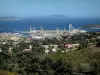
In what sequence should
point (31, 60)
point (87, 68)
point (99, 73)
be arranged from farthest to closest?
1. point (31, 60)
2. point (87, 68)
3. point (99, 73)

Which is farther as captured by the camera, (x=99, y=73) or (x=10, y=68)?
(x=10, y=68)

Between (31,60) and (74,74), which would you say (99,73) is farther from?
(31,60)

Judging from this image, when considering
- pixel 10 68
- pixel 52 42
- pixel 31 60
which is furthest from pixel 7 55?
pixel 52 42

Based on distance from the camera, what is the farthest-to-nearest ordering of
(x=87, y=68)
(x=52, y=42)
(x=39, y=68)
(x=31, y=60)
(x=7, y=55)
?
(x=52, y=42) < (x=7, y=55) < (x=31, y=60) < (x=39, y=68) < (x=87, y=68)

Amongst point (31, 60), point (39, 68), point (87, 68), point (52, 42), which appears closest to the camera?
point (87, 68)

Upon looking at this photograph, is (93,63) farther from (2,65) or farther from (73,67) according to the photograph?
(2,65)

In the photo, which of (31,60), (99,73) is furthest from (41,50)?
(99,73)

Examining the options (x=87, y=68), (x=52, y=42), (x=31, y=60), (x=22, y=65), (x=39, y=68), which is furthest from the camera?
(x=52, y=42)

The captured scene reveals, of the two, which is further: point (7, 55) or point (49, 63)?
point (7, 55)
